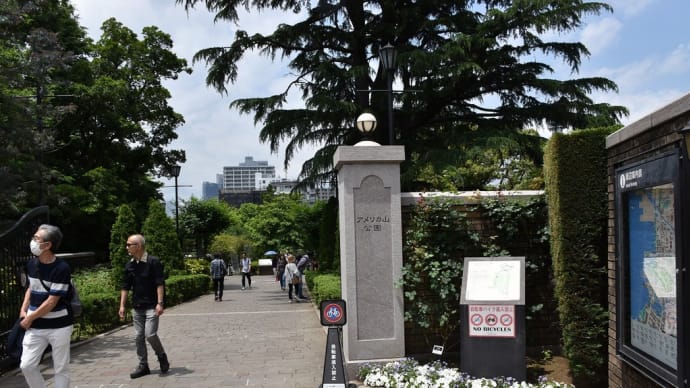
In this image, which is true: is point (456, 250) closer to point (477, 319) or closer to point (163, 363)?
point (477, 319)

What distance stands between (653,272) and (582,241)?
1.59 metres

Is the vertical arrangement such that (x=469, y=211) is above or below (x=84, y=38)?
below

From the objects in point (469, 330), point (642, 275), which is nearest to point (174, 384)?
point (469, 330)

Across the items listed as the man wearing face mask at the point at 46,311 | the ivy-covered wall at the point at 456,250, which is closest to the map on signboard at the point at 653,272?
the ivy-covered wall at the point at 456,250

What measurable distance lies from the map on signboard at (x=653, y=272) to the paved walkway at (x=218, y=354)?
3.75 m

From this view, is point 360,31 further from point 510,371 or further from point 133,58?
point 133,58

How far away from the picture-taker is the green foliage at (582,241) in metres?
5.97

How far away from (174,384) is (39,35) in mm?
8692

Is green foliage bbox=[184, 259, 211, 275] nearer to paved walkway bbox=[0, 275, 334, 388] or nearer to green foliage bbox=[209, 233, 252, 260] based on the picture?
paved walkway bbox=[0, 275, 334, 388]

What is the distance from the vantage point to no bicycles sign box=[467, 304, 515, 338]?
19.8ft

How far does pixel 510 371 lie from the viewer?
19.8ft

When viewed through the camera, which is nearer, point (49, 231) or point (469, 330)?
point (49, 231)

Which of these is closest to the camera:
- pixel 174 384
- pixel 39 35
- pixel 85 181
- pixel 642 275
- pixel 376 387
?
pixel 642 275

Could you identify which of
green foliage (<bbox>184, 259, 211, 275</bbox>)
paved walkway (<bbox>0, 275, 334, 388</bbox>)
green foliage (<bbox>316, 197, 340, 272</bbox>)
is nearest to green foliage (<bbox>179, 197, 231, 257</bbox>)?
green foliage (<bbox>184, 259, 211, 275</bbox>)
